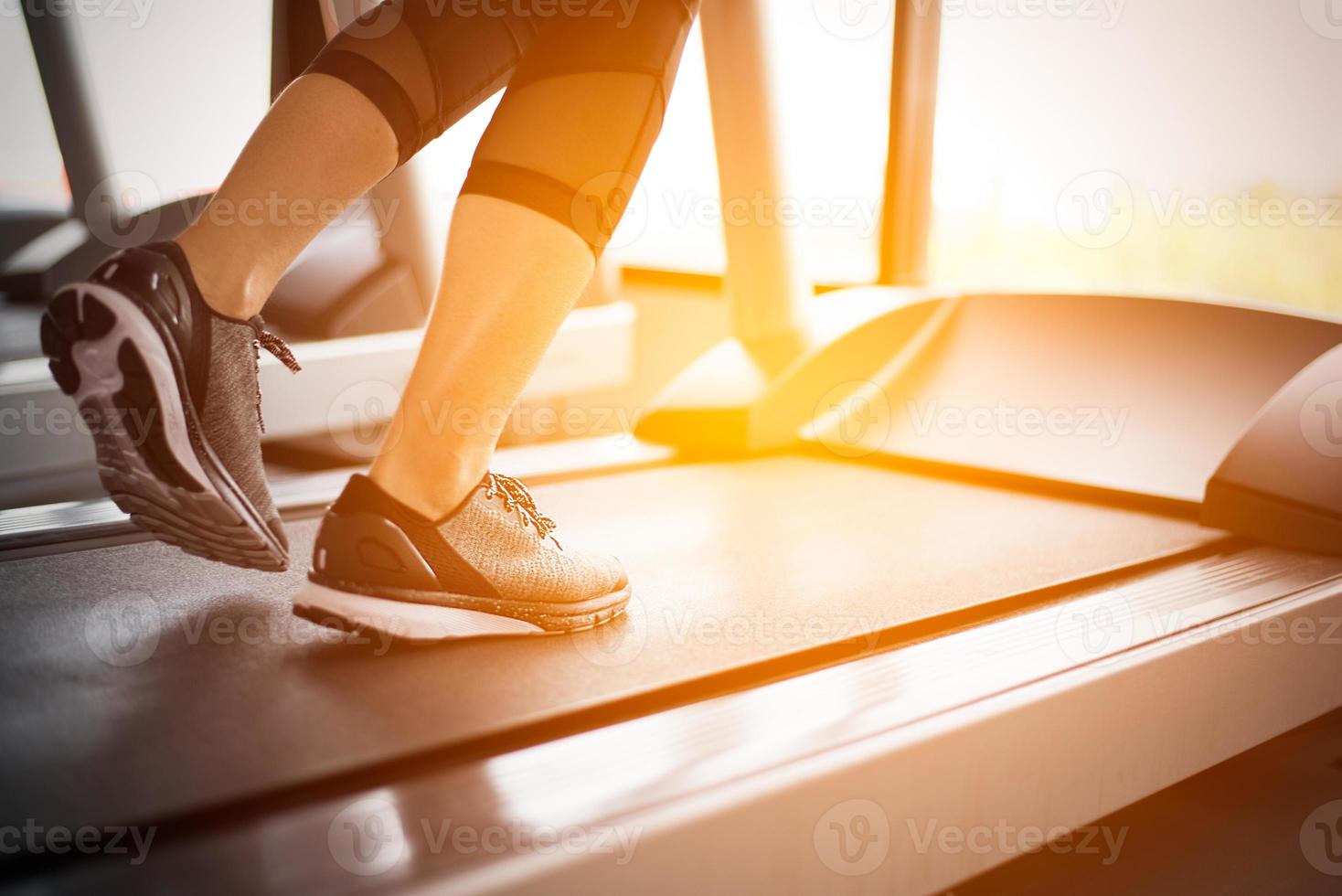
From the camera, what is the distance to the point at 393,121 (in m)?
0.87

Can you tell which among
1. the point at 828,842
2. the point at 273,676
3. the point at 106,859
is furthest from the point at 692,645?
the point at 106,859

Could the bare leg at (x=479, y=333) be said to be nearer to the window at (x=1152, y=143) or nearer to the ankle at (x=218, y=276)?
the ankle at (x=218, y=276)

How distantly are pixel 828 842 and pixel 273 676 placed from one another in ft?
1.73

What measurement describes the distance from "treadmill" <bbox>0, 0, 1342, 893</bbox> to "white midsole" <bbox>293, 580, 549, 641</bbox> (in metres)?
0.02

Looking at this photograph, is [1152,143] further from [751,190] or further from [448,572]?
[448,572]

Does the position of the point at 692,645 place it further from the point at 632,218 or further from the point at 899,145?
the point at 899,145

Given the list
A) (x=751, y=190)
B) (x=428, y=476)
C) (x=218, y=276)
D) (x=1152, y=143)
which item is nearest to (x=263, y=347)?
(x=218, y=276)

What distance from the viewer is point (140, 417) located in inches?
30.7

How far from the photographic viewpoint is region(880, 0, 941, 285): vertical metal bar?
91.7 inches

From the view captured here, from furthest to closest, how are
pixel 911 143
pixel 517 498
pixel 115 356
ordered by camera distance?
pixel 911 143 → pixel 517 498 → pixel 115 356

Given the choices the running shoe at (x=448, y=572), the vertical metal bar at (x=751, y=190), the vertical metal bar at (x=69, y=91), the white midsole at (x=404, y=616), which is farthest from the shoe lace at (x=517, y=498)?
the vertical metal bar at (x=69, y=91)

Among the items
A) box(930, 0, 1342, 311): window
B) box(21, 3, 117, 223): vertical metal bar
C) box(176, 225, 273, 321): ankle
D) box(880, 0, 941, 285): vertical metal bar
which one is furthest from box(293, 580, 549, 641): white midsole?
box(21, 3, 117, 223): vertical metal bar

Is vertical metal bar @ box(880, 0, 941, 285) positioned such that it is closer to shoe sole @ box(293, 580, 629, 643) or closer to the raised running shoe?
shoe sole @ box(293, 580, 629, 643)

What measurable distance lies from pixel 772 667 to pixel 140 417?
0.62 meters
